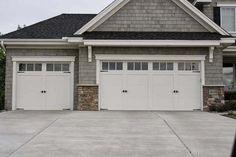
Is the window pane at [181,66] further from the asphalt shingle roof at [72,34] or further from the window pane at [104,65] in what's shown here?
the window pane at [104,65]

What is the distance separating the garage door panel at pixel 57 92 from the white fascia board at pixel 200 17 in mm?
6820

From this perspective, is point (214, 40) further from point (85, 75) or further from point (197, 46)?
point (85, 75)

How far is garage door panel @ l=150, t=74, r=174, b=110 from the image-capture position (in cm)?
1698

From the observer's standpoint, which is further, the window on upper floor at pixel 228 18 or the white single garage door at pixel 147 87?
the window on upper floor at pixel 228 18

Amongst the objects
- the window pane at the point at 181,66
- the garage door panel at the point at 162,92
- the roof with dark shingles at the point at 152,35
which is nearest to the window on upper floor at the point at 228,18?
the roof with dark shingles at the point at 152,35

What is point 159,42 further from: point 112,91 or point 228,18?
point 228,18

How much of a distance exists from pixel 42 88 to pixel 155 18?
673cm

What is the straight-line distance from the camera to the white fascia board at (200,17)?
1673 cm

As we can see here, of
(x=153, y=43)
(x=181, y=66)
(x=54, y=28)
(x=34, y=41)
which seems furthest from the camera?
(x=54, y=28)

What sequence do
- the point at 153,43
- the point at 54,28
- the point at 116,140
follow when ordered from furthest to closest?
the point at 54,28, the point at 153,43, the point at 116,140

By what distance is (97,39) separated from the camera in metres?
16.2

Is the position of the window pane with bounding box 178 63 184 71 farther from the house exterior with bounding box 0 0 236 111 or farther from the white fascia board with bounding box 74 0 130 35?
the white fascia board with bounding box 74 0 130 35

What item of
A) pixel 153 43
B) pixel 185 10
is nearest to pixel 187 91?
pixel 153 43

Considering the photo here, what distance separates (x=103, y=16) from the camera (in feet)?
55.0
